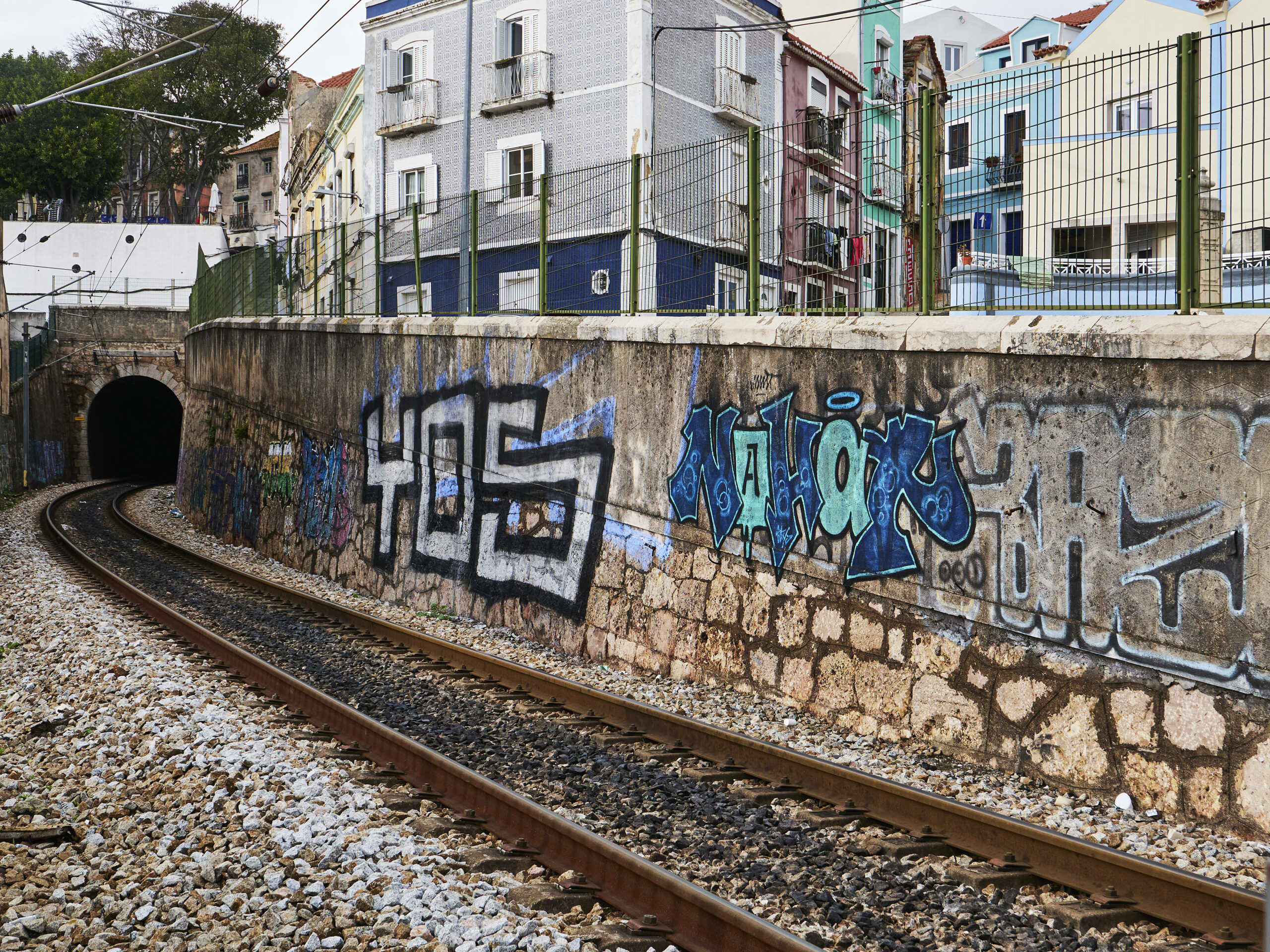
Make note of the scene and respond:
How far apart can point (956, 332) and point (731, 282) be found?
2655 mm

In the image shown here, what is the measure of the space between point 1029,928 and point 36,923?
11.9 feet

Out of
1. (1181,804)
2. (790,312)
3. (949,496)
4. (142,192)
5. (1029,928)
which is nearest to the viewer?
(1029,928)

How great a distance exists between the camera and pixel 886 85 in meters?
41.2

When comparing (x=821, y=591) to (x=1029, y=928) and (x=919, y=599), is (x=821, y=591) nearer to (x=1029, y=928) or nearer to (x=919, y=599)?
(x=919, y=599)

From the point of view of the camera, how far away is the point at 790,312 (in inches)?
352

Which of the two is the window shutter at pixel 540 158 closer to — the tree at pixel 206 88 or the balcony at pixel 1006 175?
the balcony at pixel 1006 175

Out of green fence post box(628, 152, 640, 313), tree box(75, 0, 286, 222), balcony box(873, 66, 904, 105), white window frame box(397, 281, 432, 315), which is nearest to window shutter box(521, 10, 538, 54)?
balcony box(873, 66, 904, 105)

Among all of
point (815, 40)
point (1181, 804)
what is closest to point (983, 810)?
point (1181, 804)

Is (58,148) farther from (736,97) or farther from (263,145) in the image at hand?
(736,97)

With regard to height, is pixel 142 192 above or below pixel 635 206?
above

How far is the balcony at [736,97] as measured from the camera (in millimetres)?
31344

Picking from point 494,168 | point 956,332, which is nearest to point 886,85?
point 494,168

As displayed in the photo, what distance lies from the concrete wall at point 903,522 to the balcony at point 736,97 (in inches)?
807

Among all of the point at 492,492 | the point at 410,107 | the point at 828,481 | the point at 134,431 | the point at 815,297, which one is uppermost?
the point at 410,107
